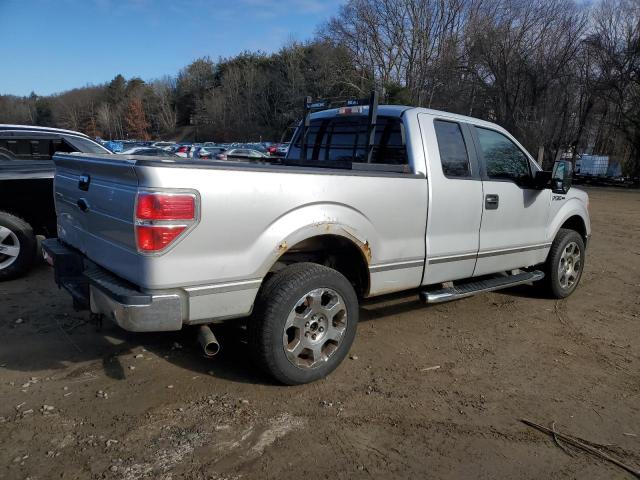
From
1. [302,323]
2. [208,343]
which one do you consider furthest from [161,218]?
[302,323]

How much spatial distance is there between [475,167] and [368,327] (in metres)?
1.78

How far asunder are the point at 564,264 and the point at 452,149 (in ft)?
7.86

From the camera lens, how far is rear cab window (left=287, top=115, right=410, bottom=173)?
4.35 meters

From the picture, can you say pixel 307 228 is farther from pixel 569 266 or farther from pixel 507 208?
pixel 569 266

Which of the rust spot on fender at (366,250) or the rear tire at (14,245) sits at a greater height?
the rust spot on fender at (366,250)

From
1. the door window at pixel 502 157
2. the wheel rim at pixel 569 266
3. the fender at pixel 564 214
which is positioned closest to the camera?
the door window at pixel 502 157

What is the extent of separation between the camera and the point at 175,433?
2.94 m

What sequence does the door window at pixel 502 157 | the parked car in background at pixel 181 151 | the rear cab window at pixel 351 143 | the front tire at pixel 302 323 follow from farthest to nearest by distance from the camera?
the parked car in background at pixel 181 151 → the door window at pixel 502 157 → the rear cab window at pixel 351 143 → the front tire at pixel 302 323

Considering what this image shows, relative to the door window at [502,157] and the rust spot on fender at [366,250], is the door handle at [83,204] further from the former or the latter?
the door window at [502,157]

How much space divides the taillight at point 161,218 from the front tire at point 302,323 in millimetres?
756

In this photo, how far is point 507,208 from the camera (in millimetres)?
4887

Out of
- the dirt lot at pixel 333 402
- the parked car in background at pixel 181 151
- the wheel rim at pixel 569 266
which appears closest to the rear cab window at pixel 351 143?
the dirt lot at pixel 333 402

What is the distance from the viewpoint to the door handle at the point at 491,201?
4.64 m

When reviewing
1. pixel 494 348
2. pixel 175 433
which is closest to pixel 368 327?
pixel 494 348
